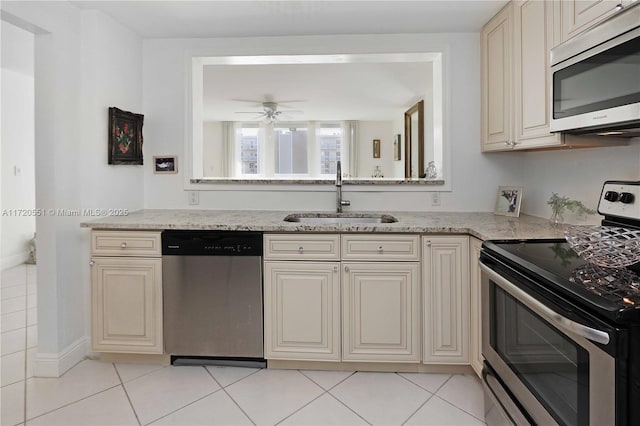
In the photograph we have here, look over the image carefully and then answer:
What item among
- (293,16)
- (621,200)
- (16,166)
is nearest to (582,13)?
(621,200)

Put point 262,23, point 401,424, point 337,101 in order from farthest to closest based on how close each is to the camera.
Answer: point 337,101 < point 262,23 < point 401,424

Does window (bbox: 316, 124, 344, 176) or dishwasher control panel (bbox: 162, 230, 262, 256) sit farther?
window (bbox: 316, 124, 344, 176)

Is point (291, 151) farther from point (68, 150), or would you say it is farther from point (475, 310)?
point (475, 310)

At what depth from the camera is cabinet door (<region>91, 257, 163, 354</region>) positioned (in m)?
2.23

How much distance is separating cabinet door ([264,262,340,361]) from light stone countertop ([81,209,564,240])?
8.8 inches

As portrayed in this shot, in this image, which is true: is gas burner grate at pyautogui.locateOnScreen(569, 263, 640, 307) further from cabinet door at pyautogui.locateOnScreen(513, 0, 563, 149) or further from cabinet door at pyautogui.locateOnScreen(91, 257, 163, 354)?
cabinet door at pyautogui.locateOnScreen(91, 257, 163, 354)

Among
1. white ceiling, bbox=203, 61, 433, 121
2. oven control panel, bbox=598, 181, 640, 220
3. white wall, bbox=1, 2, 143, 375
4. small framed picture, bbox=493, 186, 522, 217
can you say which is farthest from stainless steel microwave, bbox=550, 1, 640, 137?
white ceiling, bbox=203, 61, 433, 121

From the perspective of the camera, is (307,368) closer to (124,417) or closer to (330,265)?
(330,265)

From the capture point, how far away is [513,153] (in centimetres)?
265

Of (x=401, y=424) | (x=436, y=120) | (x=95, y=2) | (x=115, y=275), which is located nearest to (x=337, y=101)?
(x=436, y=120)

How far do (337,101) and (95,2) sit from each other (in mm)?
4601

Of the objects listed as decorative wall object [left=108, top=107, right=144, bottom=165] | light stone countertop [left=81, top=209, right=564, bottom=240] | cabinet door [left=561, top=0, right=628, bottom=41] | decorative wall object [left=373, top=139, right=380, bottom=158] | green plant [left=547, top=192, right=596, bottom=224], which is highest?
decorative wall object [left=373, top=139, right=380, bottom=158]

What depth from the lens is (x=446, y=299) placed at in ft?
6.97

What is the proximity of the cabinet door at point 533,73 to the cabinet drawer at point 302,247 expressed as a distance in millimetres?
1159
